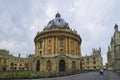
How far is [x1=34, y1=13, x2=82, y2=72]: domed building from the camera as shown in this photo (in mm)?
66250

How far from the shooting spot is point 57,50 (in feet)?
227

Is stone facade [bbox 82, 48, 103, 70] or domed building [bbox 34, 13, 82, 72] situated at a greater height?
domed building [bbox 34, 13, 82, 72]

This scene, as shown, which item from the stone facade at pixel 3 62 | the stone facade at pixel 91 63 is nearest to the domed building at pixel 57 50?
the stone facade at pixel 3 62

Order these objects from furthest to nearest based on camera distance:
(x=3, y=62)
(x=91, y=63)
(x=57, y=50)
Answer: (x=91, y=63) → (x=3, y=62) → (x=57, y=50)

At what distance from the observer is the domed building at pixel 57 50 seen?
6625 centimetres

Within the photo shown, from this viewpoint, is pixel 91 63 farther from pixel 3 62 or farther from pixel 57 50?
pixel 3 62

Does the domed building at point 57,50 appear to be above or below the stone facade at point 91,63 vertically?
above

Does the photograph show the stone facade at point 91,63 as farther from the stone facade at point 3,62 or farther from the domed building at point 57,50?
the stone facade at point 3,62

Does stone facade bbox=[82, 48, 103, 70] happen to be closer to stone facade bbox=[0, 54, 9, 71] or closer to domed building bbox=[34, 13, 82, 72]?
domed building bbox=[34, 13, 82, 72]

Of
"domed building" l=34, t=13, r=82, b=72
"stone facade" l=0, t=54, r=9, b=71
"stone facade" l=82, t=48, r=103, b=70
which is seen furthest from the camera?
"stone facade" l=82, t=48, r=103, b=70

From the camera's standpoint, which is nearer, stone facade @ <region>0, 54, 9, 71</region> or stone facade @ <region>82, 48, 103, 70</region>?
stone facade @ <region>0, 54, 9, 71</region>

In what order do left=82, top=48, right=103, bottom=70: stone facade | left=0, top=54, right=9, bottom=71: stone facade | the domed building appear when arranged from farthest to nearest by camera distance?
left=82, top=48, right=103, bottom=70: stone facade < left=0, top=54, right=9, bottom=71: stone facade < the domed building

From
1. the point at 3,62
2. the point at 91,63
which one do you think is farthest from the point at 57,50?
the point at 91,63

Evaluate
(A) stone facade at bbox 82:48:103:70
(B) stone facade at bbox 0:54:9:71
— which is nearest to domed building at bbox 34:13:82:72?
(B) stone facade at bbox 0:54:9:71
